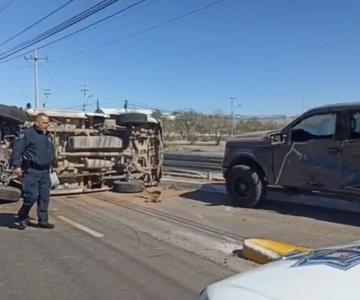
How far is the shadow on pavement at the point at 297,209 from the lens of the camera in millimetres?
10039

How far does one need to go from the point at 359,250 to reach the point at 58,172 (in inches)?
411

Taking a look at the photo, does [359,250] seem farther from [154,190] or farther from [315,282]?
[154,190]

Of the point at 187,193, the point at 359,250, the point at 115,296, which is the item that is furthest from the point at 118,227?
the point at 359,250

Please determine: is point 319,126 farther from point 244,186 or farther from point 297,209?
point 244,186

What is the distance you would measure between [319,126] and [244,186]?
6.60ft

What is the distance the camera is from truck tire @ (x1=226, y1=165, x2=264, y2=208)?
11.2 meters

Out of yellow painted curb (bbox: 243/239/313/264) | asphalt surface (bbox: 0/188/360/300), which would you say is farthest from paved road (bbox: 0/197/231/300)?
yellow painted curb (bbox: 243/239/313/264)

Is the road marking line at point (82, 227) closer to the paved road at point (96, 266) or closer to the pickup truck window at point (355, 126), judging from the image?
the paved road at point (96, 266)

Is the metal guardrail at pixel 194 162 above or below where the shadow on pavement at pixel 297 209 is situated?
above

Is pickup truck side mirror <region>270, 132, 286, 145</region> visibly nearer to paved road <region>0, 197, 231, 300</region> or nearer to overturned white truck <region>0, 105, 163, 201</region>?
paved road <region>0, 197, 231, 300</region>

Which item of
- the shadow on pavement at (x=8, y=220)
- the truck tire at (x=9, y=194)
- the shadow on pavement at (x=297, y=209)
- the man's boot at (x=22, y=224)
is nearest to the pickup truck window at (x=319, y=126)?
the shadow on pavement at (x=297, y=209)

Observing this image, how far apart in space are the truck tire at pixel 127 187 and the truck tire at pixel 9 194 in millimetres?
2935

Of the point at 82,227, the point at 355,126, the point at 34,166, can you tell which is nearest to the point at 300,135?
the point at 355,126

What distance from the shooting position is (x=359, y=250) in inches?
118
